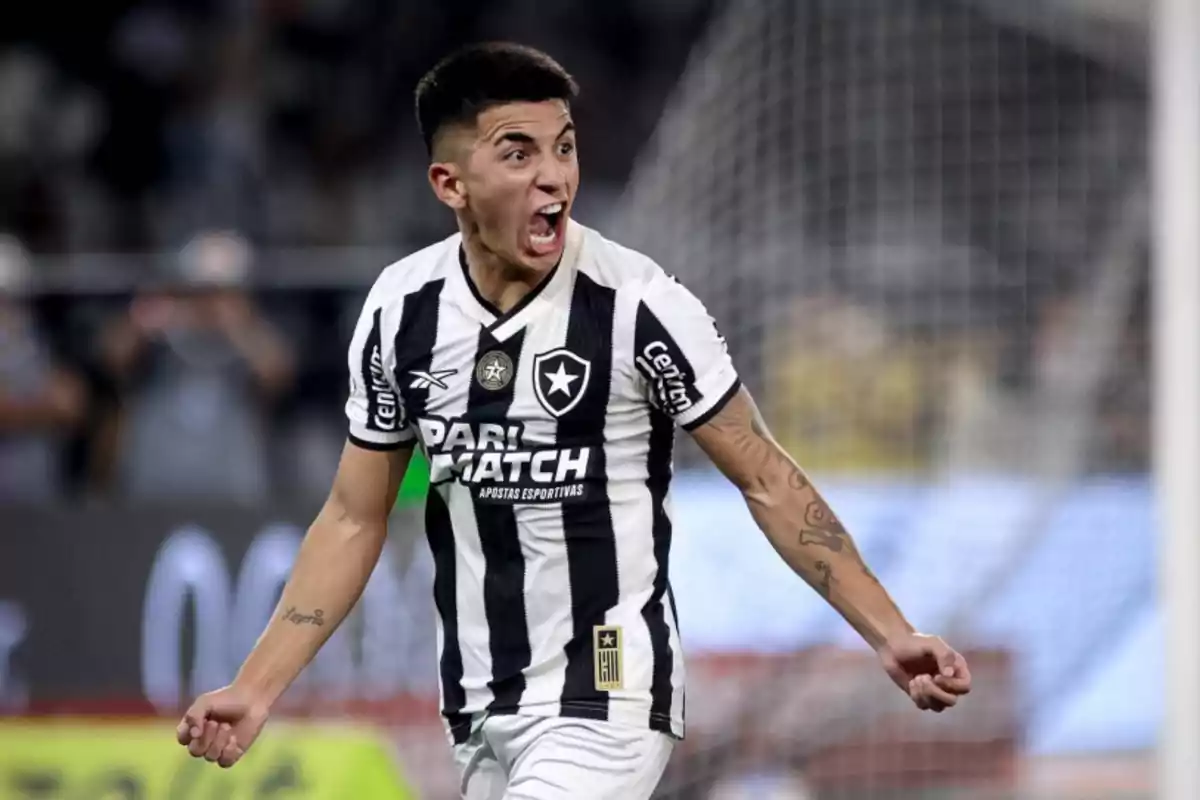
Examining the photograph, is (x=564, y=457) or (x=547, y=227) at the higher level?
(x=547, y=227)

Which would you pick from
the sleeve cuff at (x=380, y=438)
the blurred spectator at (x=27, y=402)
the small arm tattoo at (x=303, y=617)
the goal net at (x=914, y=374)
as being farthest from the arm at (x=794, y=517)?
the blurred spectator at (x=27, y=402)

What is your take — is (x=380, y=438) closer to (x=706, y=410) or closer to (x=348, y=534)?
(x=348, y=534)

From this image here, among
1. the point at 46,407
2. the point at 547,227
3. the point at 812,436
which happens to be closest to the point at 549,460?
the point at 547,227

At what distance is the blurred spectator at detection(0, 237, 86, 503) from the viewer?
785 cm

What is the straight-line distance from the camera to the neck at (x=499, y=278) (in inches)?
146

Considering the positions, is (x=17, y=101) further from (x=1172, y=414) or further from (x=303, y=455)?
(x=1172, y=414)

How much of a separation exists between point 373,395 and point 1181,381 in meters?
2.80

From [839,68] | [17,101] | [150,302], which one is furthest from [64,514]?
[17,101]

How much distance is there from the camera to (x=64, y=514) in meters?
7.25

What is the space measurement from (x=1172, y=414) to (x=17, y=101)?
745 centimetres

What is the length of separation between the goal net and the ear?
348 cm

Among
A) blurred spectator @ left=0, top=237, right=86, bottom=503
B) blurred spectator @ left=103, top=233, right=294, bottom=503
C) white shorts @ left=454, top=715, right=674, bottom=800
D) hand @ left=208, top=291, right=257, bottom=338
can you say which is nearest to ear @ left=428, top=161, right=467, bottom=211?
white shorts @ left=454, top=715, right=674, bottom=800

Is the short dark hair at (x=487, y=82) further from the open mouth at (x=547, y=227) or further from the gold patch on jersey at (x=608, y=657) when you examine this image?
the gold patch on jersey at (x=608, y=657)

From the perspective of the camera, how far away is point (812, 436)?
7.41 metres
